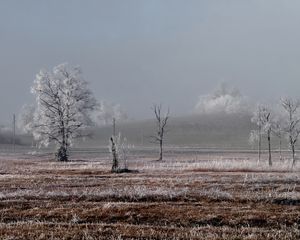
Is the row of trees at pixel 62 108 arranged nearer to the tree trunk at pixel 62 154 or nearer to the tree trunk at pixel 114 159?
the tree trunk at pixel 62 154

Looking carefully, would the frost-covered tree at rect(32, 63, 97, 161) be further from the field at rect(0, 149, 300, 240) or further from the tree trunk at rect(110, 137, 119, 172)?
the field at rect(0, 149, 300, 240)

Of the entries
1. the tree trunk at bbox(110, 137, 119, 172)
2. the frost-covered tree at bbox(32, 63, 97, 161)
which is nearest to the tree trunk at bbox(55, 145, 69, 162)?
the frost-covered tree at bbox(32, 63, 97, 161)

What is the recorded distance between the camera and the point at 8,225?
19.1 meters

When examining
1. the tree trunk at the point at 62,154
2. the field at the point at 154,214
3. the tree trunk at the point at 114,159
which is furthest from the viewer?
the tree trunk at the point at 62,154

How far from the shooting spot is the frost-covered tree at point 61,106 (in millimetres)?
84062

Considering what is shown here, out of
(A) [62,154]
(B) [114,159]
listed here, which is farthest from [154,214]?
(A) [62,154]

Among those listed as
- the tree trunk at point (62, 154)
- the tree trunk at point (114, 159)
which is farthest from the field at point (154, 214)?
the tree trunk at point (62, 154)

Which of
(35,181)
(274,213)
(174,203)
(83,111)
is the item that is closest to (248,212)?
(274,213)

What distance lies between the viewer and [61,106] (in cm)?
8488

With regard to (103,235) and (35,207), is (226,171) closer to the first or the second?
(35,207)

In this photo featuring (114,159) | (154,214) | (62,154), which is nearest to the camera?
(154,214)

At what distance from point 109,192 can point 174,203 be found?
4.70 m

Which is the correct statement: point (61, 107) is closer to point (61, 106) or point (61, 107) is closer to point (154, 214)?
point (61, 106)

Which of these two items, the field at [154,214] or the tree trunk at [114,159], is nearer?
the field at [154,214]
